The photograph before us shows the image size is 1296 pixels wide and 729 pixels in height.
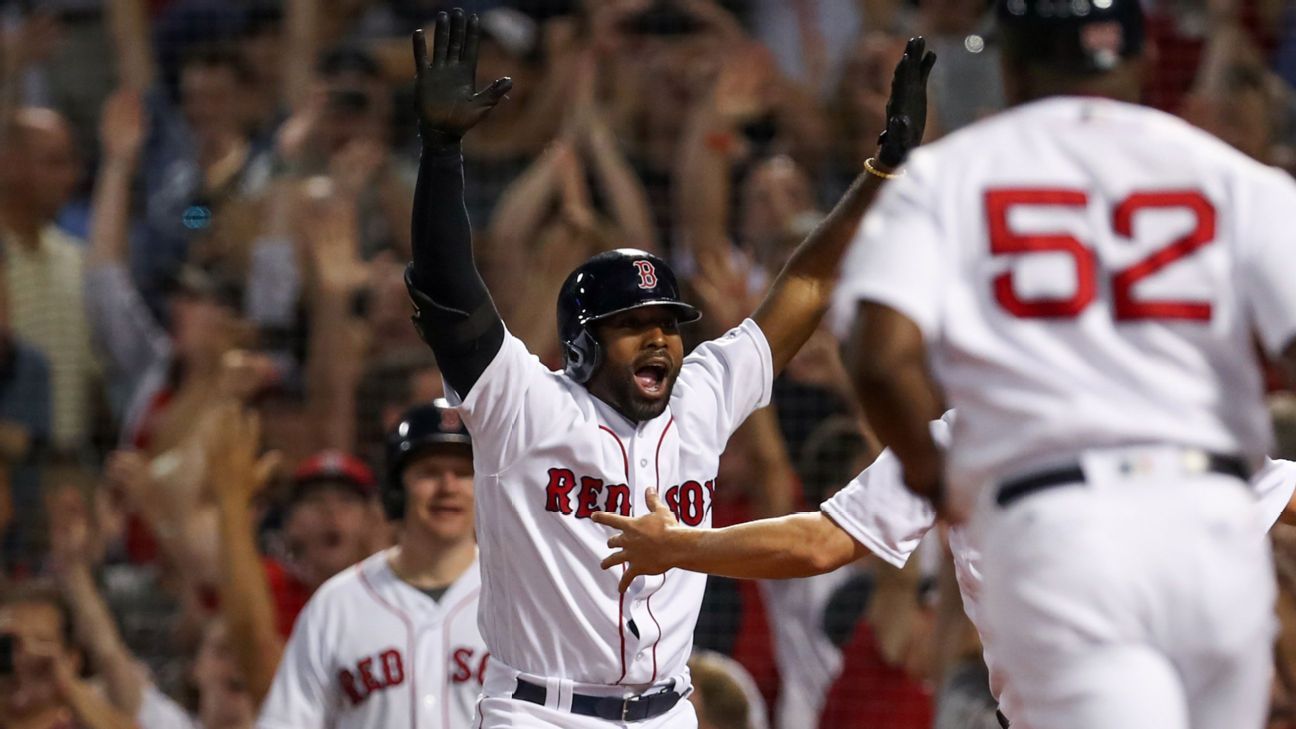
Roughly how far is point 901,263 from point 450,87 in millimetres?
1292

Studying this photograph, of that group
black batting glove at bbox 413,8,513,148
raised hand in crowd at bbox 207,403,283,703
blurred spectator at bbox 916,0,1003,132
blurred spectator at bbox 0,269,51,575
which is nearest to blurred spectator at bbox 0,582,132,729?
raised hand in crowd at bbox 207,403,283,703

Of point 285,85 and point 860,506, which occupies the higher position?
point 285,85

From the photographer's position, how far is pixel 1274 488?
11.6 feet

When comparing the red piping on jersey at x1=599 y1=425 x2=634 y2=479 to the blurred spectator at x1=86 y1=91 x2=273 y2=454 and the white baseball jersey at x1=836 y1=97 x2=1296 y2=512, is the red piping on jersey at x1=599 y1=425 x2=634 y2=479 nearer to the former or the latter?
the white baseball jersey at x1=836 y1=97 x2=1296 y2=512

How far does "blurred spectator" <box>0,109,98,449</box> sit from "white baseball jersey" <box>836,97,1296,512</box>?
585 centimetres

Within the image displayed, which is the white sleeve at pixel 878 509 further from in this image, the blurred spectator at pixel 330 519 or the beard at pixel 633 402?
the blurred spectator at pixel 330 519

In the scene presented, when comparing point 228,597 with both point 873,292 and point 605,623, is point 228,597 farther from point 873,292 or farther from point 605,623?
point 873,292

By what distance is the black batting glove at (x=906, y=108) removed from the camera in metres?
4.09

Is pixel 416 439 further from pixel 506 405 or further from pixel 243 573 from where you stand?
pixel 243 573

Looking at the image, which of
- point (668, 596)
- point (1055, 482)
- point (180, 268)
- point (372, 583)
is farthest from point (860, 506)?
point (180, 268)

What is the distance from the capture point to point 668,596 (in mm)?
3816

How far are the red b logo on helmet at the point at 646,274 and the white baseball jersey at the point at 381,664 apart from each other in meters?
1.19

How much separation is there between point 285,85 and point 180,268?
1.17 meters

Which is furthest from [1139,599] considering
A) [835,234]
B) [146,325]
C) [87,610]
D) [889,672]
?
[146,325]
